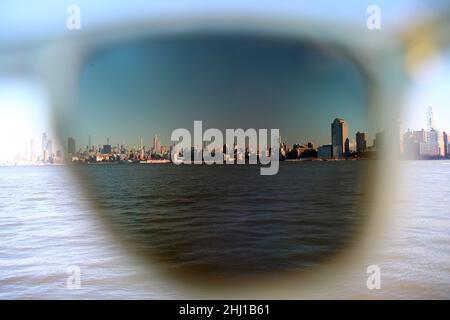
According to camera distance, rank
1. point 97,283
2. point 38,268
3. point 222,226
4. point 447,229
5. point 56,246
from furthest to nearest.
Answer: point 222,226 → point 447,229 → point 56,246 → point 38,268 → point 97,283

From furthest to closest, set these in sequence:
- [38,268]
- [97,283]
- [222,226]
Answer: [222,226], [38,268], [97,283]

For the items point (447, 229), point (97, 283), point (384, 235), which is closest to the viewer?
point (97, 283)

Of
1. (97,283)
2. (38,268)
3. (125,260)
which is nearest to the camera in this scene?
(97,283)
